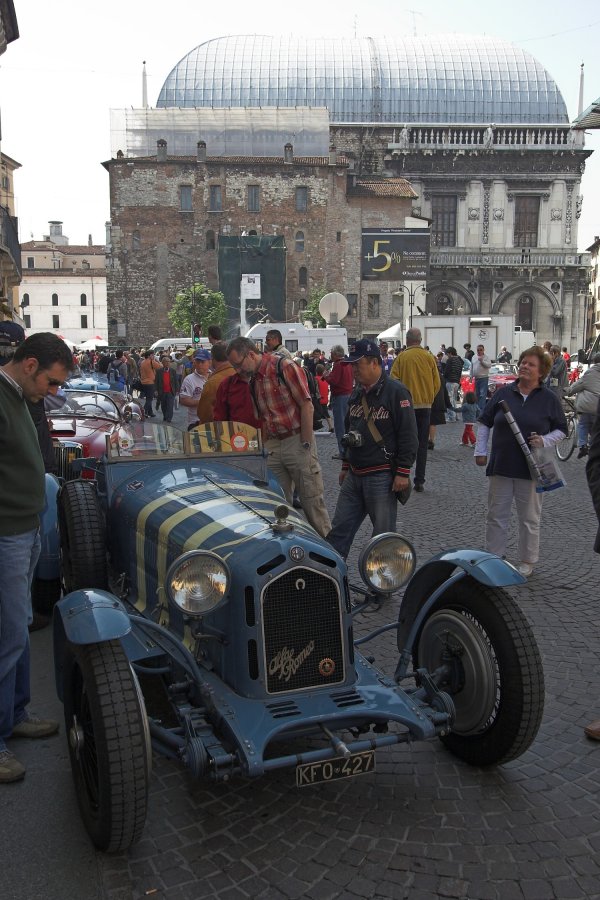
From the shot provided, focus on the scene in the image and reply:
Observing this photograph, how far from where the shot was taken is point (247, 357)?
6766mm

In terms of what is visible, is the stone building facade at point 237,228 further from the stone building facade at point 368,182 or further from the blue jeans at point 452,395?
the blue jeans at point 452,395

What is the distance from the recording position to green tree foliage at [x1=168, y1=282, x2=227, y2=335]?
52312 millimetres

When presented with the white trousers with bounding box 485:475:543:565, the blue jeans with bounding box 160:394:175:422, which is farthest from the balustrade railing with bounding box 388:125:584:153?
the white trousers with bounding box 485:475:543:565

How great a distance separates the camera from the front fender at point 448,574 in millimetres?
3688

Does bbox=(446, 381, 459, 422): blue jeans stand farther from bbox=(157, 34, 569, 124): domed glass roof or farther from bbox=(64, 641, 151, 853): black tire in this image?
bbox=(157, 34, 569, 124): domed glass roof

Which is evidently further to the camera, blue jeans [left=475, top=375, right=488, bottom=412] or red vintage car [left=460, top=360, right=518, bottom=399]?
red vintage car [left=460, top=360, right=518, bottom=399]

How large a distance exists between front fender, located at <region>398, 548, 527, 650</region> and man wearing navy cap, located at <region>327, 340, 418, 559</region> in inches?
65.8

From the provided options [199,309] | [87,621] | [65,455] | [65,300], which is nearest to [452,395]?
[65,455]

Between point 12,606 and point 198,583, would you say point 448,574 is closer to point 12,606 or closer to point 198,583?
point 198,583

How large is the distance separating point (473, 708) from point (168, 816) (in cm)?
141

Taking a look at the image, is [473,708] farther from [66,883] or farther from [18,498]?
[18,498]

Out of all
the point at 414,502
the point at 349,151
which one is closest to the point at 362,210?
the point at 349,151

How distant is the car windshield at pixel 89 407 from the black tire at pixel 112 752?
23.0ft

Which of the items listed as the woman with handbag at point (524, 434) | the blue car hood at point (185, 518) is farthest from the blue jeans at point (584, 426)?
the blue car hood at point (185, 518)
